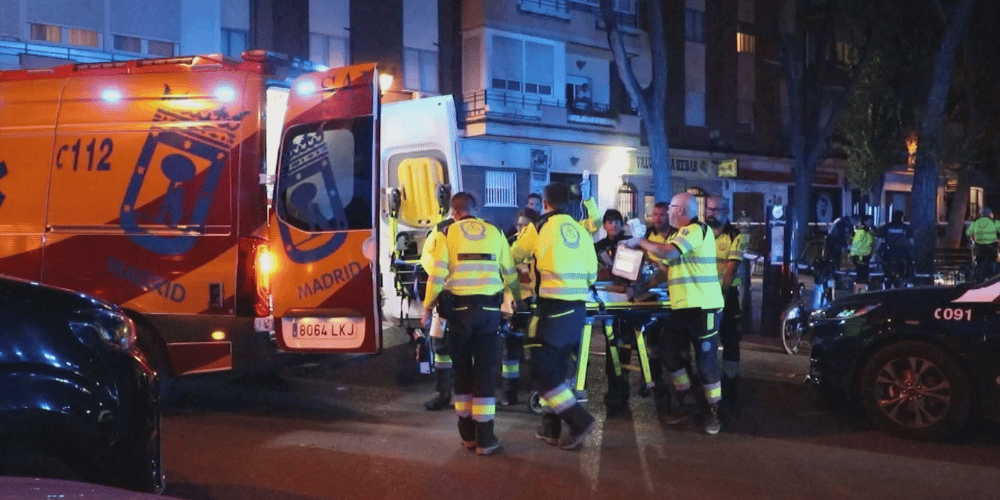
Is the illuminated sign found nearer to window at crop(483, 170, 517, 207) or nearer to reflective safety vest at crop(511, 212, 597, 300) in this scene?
window at crop(483, 170, 517, 207)

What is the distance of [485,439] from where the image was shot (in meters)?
6.48

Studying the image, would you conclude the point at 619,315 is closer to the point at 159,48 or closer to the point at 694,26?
the point at 159,48

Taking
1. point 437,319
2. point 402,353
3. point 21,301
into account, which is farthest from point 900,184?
point 21,301

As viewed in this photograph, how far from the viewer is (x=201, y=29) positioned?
19969mm

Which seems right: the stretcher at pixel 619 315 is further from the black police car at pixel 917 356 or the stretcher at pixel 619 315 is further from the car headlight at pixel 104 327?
the car headlight at pixel 104 327

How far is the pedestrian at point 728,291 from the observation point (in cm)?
840

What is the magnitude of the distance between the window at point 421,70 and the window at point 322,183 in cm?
1729

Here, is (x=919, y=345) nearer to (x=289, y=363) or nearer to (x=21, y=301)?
(x=289, y=363)

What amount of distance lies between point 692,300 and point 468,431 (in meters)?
1.84

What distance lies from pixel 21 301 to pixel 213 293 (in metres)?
2.82

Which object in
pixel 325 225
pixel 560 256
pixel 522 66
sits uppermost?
pixel 522 66

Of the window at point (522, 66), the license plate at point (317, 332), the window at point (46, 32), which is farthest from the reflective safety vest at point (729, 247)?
the window at point (522, 66)

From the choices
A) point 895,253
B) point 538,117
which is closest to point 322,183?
point 895,253

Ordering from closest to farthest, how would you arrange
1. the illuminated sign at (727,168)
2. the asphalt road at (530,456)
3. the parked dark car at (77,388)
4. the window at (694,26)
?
1. the parked dark car at (77,388)
2. the asphalt road at (530,456)
3. the illuminated sign at (727,168)
4. the window at (694,26)
